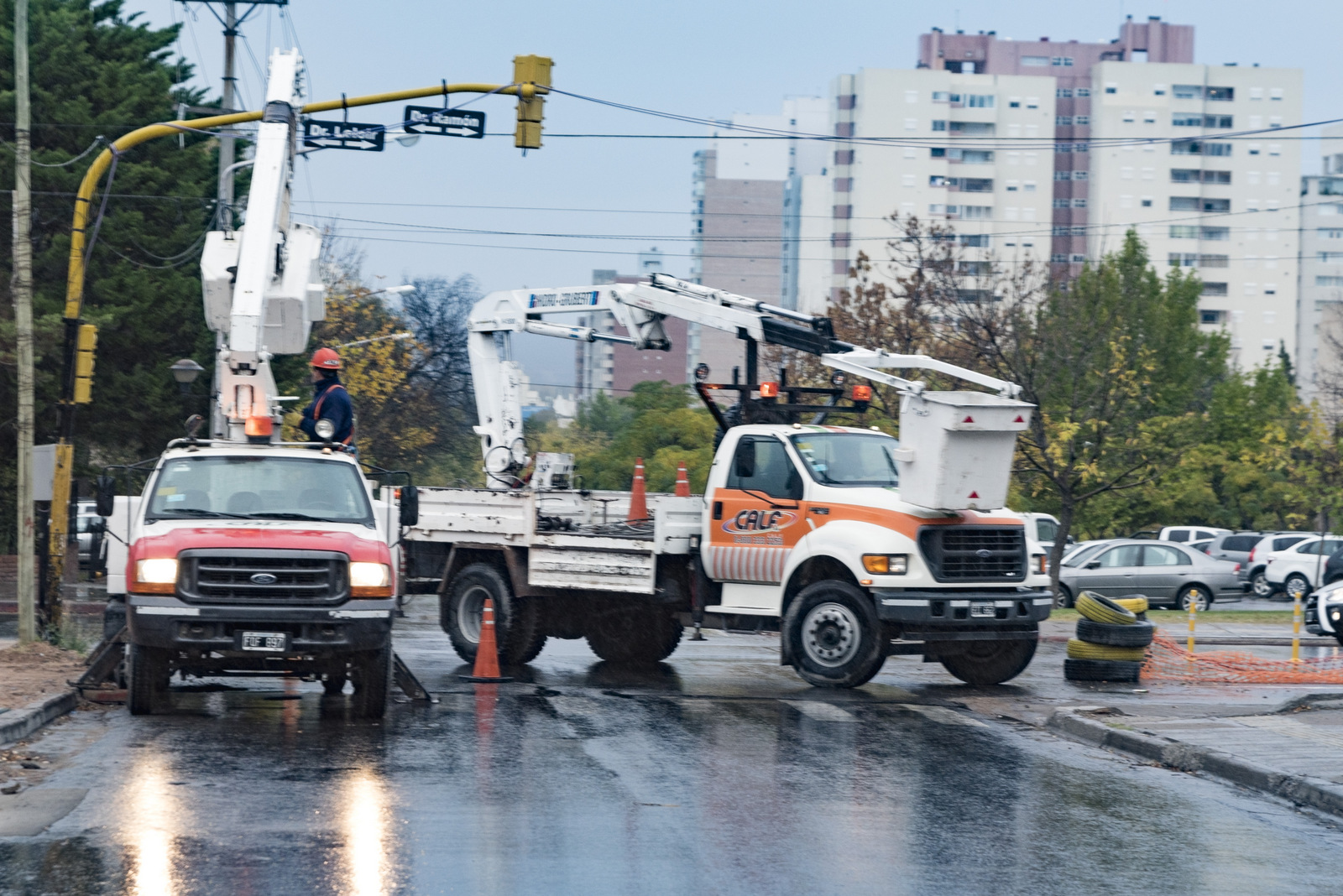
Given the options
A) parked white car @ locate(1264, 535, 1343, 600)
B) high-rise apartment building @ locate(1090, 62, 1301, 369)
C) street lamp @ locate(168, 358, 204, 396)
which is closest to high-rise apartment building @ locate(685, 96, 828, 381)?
high-rise apartment building @ locate(1090, 62, 1301, 369)

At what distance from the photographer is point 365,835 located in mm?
7684

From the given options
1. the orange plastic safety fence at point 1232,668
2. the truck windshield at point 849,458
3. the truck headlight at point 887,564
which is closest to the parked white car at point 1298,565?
the orange plastic safety fence at point 1232,668

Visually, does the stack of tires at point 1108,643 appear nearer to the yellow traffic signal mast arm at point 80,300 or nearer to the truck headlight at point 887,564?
the truck headlight at point 887,564

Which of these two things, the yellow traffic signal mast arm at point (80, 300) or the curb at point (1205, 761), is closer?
the curb at point (1205, 761)

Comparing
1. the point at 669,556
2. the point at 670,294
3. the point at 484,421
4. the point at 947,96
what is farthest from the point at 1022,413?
the point at 947,96

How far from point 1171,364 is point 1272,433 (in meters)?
6.44

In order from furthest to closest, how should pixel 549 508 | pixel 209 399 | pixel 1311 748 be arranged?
1. pixel 209 399
2. pixel 549 508
3. pixel 1311 748

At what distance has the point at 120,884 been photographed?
6594 millimetres

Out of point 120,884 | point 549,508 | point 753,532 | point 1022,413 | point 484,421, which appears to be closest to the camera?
point 120,884

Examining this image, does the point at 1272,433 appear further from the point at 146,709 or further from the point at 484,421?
the point at 146,709

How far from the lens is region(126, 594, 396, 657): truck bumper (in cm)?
1112

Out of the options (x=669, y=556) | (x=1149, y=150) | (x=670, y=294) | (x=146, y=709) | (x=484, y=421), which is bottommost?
(x=146, y=709)

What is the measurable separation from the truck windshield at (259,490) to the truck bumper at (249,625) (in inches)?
36.3

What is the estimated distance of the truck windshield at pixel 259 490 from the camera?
1205 centimetres
